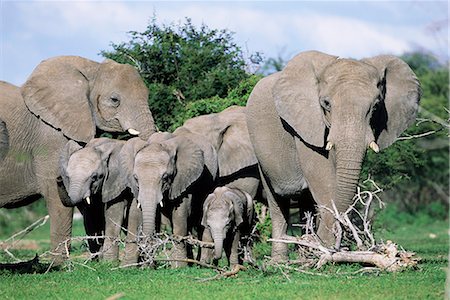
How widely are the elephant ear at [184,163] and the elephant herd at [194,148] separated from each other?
0.6 inches

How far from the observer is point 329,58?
12.6 meters

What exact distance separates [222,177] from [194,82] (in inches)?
169

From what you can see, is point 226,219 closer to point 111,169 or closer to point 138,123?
point 111,169

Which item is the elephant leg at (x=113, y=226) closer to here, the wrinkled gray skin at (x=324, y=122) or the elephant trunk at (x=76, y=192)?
the elephant trunk at (x=76, y=192)

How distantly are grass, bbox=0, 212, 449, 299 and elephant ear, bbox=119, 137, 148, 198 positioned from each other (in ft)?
4.64

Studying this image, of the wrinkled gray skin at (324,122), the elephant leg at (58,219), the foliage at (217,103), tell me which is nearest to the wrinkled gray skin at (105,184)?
the elephant leg at (58,219)

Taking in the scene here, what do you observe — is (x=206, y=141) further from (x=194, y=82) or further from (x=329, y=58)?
(x=194, y=82)

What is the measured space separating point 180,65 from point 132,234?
686cm

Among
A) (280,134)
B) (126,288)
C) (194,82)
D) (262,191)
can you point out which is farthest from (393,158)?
(126,288)

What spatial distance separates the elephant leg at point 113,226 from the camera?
533 inches

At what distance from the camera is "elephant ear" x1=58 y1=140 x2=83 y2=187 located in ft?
44.2

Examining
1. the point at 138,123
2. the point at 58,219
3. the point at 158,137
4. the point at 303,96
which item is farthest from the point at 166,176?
the point at 303,96

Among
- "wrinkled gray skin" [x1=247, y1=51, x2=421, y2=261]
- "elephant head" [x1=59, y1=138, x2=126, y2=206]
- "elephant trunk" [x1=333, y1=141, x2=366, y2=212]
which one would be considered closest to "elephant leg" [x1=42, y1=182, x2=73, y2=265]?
"elephant head" [x1=59, y1=138, x2=126, y2=206]

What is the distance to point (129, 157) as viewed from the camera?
538 inches
